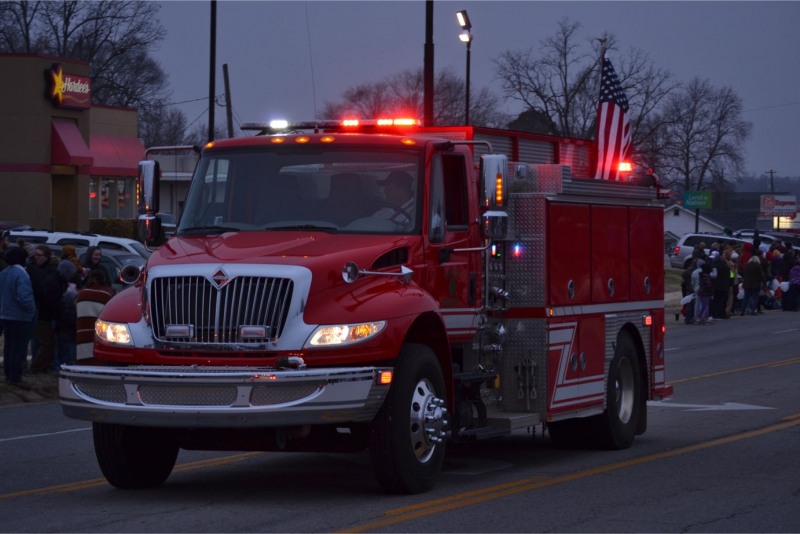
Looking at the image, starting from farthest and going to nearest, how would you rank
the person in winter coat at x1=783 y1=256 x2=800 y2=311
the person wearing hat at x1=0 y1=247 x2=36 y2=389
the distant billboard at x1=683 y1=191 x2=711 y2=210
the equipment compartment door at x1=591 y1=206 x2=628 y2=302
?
the distant billboard at x1=683 y1=191 x2=711 y2=210 < the person in winter coat at x1=783 y1=256 x2=800 y2=311 < the person wearing hat at x1=0 y1=247 x2=36 y2=389 < the equipment compartment door at x1=591 y1=206 x2=628 y2=302

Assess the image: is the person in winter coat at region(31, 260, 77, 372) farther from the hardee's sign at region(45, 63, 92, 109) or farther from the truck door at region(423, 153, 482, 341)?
the hardee's sign at region(45, 63, 92, 109)

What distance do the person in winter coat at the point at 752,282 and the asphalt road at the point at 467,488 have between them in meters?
24.6

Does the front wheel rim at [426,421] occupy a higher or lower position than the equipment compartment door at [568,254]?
lower

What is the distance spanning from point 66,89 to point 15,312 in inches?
1414

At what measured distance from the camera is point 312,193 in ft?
33.7

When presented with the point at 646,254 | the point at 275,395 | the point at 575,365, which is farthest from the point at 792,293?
the point at 275,395

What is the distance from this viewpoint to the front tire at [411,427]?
9.29 m

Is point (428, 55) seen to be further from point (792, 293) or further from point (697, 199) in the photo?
point (697, 199)

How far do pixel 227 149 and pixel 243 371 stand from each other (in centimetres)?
251

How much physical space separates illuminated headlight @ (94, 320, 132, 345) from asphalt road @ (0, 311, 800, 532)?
1146 mm

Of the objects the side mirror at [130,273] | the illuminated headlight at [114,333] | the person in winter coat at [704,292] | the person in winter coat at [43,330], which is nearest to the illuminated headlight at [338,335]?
the illuminated headlight at [114,333]

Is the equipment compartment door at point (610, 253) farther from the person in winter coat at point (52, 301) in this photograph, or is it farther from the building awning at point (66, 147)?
the building awning at point (66, 147)

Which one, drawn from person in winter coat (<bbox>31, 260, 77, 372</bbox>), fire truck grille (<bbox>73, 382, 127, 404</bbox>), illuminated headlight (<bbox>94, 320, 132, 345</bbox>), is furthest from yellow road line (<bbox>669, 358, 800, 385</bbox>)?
fire truck grille (<bbox>73, 382, 127, 404</bbox>)

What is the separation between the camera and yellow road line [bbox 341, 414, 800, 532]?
8.70m
